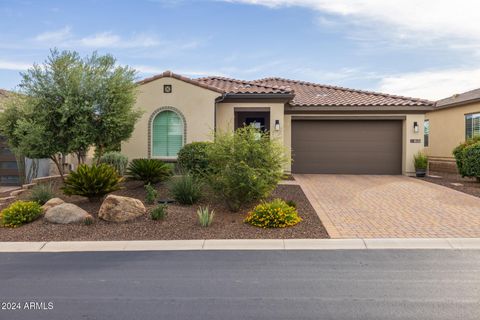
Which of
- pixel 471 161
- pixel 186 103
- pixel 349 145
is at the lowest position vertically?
pixel 471 161

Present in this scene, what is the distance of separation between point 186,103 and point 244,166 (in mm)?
6466

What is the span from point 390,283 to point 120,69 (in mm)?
9594

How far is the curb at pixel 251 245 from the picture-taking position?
7.41 m

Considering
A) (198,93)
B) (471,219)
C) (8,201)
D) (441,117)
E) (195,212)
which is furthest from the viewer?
(441,117)

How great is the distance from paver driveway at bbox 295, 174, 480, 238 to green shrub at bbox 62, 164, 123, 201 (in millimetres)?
5692

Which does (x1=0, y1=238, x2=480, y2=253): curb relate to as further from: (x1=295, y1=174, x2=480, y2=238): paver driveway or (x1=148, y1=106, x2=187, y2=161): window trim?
(x1=148, y1=106, x2=187, y2=161): window trim

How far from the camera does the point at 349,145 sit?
1880cm

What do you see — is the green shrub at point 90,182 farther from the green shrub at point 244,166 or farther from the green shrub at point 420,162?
the green shrub at point 420,162

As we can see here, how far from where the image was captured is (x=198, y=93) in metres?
15.3

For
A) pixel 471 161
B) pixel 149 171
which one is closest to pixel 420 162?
pixel 471 161

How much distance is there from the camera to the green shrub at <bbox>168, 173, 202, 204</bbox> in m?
10.8

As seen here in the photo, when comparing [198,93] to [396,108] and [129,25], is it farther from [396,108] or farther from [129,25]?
[396,108]

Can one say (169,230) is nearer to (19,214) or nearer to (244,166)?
(244,166)

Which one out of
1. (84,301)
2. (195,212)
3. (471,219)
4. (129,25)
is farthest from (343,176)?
(84,301)
